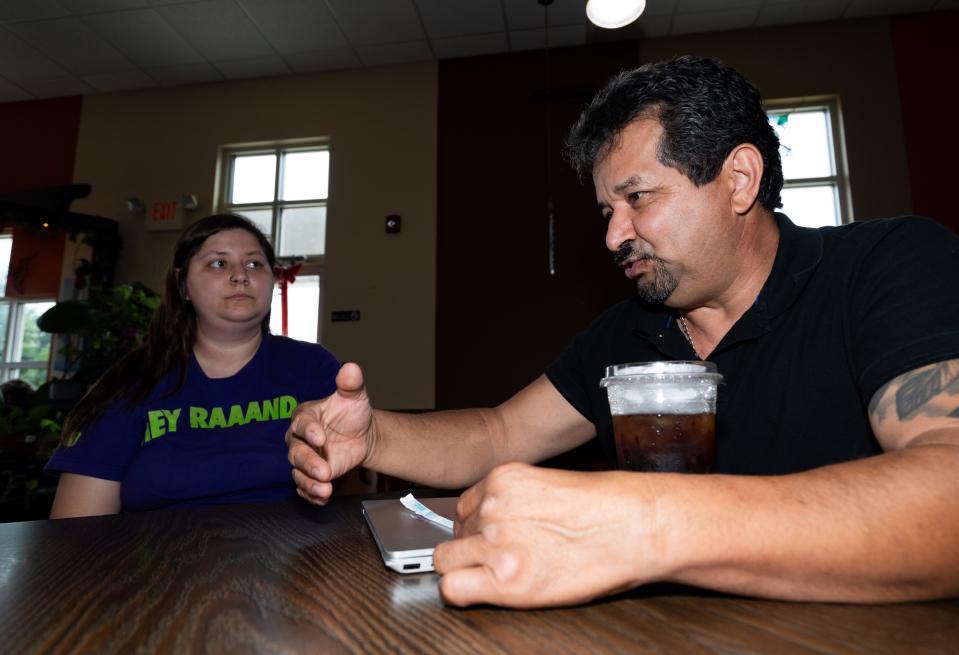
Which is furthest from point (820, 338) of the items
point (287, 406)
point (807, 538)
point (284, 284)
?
point (284, 284)

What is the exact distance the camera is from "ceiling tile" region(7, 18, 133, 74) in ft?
15.5

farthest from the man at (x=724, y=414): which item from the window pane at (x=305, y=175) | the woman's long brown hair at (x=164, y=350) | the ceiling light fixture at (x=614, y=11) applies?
the window pane at (x=305, y=175)

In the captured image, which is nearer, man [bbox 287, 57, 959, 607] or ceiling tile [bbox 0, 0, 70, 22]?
man [bbox 287, 57, 959, 607]

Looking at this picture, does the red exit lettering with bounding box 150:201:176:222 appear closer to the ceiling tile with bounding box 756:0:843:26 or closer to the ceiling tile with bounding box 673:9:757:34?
the ceiling tile with bounding box 673:9:757:34

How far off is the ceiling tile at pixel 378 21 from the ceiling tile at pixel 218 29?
747 millimetres

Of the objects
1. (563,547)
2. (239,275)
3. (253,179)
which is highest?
(253,179)

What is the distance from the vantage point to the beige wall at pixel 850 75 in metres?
4.54

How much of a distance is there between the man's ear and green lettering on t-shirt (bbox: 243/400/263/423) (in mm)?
1208

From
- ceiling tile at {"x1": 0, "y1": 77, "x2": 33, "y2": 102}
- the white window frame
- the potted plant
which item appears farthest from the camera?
Answer: the white window frame

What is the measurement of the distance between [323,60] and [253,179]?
129cm

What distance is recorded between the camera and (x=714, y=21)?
4.68 metres

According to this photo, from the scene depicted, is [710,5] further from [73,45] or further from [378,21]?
[73,45]

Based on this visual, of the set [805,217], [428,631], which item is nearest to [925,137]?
[805,217]

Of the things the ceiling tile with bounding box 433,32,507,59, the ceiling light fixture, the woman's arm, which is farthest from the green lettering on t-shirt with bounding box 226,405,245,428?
the ceiling tile with bounding box 433,32,507,59
